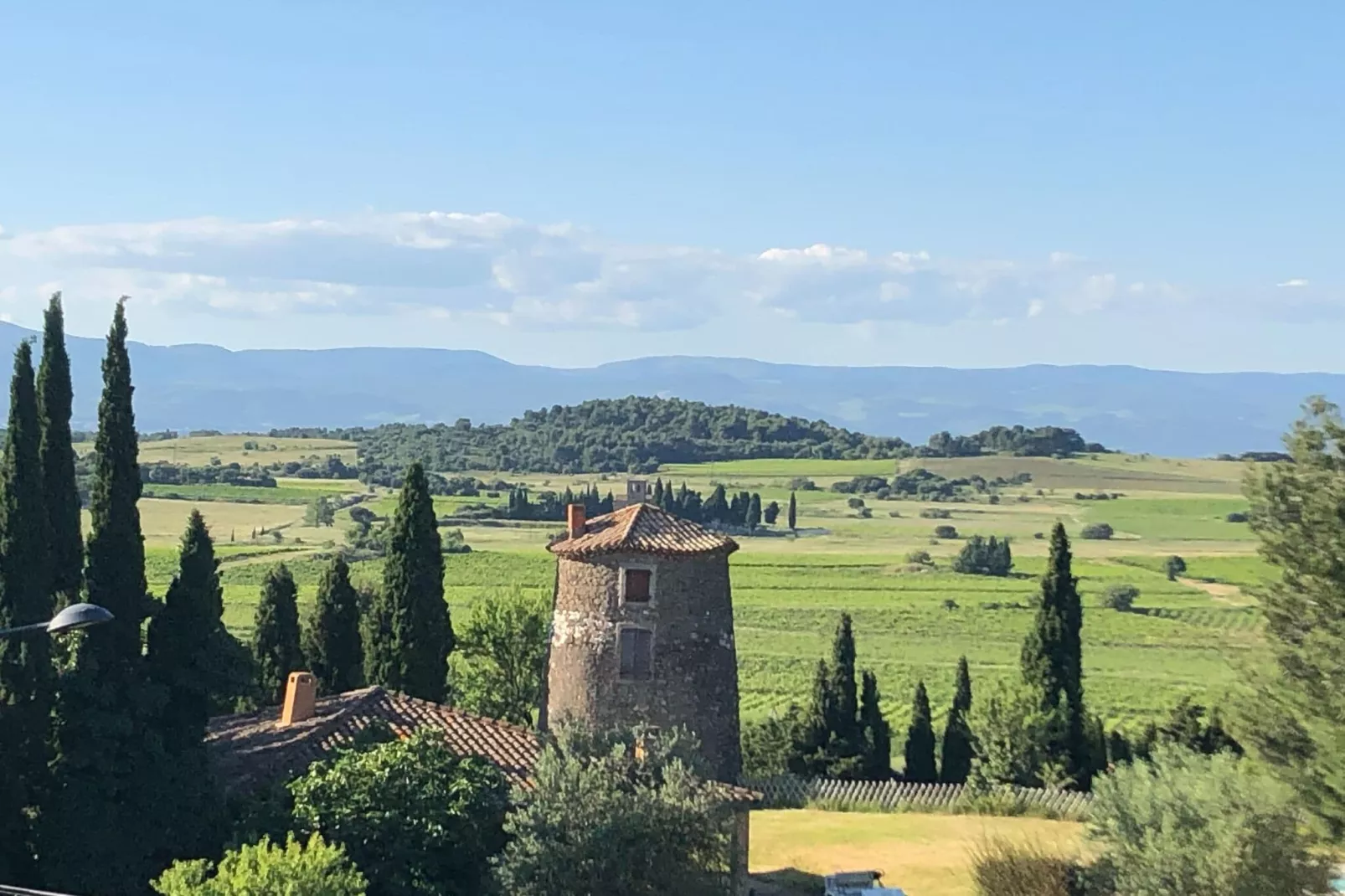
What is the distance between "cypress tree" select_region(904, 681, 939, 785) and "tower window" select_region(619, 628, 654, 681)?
1761 cm

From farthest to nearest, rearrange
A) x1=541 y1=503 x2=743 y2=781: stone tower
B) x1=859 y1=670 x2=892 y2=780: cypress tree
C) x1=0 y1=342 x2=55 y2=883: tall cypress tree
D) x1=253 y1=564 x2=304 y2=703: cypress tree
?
x1=859 y1=670 x2=892 y2=780: cypress tree
x1=253 y1=564 x2=304 y2=703: cypress tree
x1=541 y1=503 x2=743 y2=781: stone tower
x1=0 y1=342 x2=55 y2=883: tall cypress tree

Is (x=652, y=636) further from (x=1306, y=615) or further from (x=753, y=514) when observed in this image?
(x=753, y=514)

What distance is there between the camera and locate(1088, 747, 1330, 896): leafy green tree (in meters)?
21.6

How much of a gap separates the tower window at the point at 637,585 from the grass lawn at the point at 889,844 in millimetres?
6371

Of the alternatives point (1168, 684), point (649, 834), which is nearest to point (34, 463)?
point (649, 834)

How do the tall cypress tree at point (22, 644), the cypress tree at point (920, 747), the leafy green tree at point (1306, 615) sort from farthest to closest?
the cypress tree at point (920, 747), the leafy green tree at point (1306, 615), the tall cypress tree at point (22, 644)

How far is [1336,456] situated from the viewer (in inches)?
1069

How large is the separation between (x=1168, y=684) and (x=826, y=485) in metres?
96.6

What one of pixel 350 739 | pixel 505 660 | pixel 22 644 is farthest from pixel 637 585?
pixel 505 660

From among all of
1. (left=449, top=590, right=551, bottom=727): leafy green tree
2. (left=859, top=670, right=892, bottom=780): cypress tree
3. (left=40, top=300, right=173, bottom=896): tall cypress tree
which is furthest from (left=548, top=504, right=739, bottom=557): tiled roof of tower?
(left=859, top=670, right=892, bottom=780): cypress tree

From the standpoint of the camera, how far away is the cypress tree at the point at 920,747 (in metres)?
43.8

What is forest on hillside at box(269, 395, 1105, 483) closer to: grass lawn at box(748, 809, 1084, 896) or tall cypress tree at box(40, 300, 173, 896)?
grass lawn at box(748, 809, 1084, 896)

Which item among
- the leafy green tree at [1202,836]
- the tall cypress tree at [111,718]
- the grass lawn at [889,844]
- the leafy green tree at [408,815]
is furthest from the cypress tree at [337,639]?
the leafy green tree at [1202,836]

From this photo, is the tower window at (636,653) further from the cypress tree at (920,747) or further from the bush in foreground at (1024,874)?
the cypress tree at (920,747)
